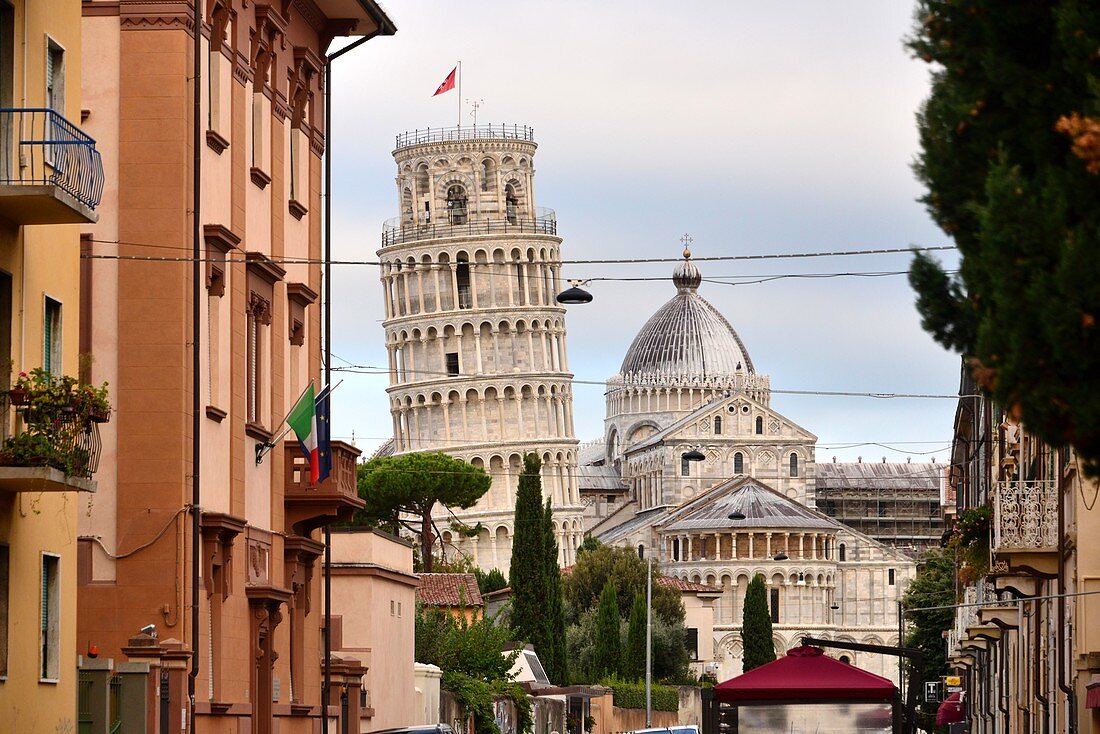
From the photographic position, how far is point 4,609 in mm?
18156

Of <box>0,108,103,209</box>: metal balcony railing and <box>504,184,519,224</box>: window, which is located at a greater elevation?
<box>504,184,519,224</box>: window

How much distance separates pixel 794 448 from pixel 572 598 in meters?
55.4

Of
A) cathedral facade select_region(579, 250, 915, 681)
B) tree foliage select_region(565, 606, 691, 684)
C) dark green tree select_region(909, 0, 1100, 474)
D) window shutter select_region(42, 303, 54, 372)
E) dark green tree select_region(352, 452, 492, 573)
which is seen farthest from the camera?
cathedral facade select_region(579, 250, 915, 681)

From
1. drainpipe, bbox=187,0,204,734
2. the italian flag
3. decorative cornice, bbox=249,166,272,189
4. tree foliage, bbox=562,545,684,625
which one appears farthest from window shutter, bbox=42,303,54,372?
tree foliage, bbox=562,545,684,625

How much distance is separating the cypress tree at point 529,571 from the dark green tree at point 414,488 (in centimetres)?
981

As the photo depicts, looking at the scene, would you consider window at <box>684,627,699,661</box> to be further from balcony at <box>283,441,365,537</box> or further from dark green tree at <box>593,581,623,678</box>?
balcony at <box>283,441,365,537</box>

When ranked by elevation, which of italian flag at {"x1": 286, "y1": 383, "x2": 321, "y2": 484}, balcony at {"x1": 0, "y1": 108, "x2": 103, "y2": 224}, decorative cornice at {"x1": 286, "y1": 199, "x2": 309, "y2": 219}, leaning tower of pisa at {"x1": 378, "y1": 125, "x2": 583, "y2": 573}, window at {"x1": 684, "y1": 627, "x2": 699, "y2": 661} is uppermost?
leaning tower of pisa at {"x1": 378, "y1": 125, "x2": 583, "y2": 573}

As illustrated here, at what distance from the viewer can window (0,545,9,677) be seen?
18.0 meters

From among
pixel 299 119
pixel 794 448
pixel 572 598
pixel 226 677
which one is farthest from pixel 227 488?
pixel 794 448

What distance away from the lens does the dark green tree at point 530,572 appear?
101812 mm

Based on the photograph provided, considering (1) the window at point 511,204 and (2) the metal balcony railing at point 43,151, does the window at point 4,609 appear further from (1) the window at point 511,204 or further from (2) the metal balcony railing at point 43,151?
(1) the window at point 511,204

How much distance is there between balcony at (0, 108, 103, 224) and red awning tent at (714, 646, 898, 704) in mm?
8789

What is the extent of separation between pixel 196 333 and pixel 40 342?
593 cm

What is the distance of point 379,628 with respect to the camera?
41625 millimetres
